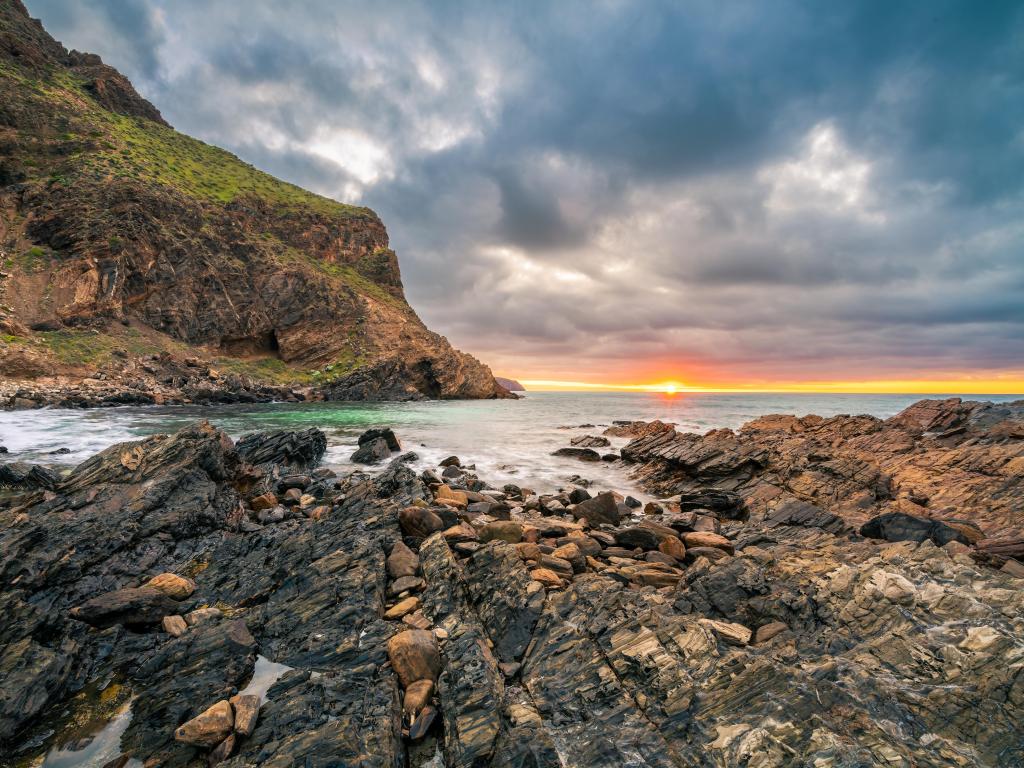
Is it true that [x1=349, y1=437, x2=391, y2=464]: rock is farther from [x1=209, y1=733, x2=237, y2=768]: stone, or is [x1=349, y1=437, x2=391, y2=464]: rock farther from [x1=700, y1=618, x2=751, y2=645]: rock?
[x1=700, y1=618, x2=751, y2=645]: rock

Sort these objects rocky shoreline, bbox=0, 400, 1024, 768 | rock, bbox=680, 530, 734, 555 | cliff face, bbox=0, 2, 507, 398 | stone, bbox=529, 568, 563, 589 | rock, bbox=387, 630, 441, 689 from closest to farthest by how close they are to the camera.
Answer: rocky shoreline, bbox=0, 400, 1024, 768
rock, bbox=387, 630, 441, 689
stone, bbox=529, 568, 563, 589
rock, bbox=680, 530, 734, 555
cliff face, bbox=0, 2, 507, 398

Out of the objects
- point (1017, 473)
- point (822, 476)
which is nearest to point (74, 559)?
point (822, 476)

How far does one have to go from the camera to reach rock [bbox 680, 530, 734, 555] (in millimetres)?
9406

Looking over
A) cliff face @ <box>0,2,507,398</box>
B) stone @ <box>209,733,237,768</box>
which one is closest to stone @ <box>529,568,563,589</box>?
stone @ <box>209,733,237,768</box>

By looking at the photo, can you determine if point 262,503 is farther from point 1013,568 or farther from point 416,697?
point 1013,568

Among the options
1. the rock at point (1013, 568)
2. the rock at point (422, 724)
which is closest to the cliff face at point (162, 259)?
Result: the rock at point (422, 724)

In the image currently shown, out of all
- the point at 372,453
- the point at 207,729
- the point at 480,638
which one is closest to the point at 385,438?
the point at 372,453

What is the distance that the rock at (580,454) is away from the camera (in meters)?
25.7

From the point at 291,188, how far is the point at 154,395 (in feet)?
322

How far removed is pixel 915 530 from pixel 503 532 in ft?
29.5

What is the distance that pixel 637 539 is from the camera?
31.8 feet

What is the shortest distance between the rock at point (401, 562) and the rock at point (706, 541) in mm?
6445

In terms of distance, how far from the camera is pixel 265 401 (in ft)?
216

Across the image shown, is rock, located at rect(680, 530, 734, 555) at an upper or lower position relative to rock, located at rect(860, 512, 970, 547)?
lower
